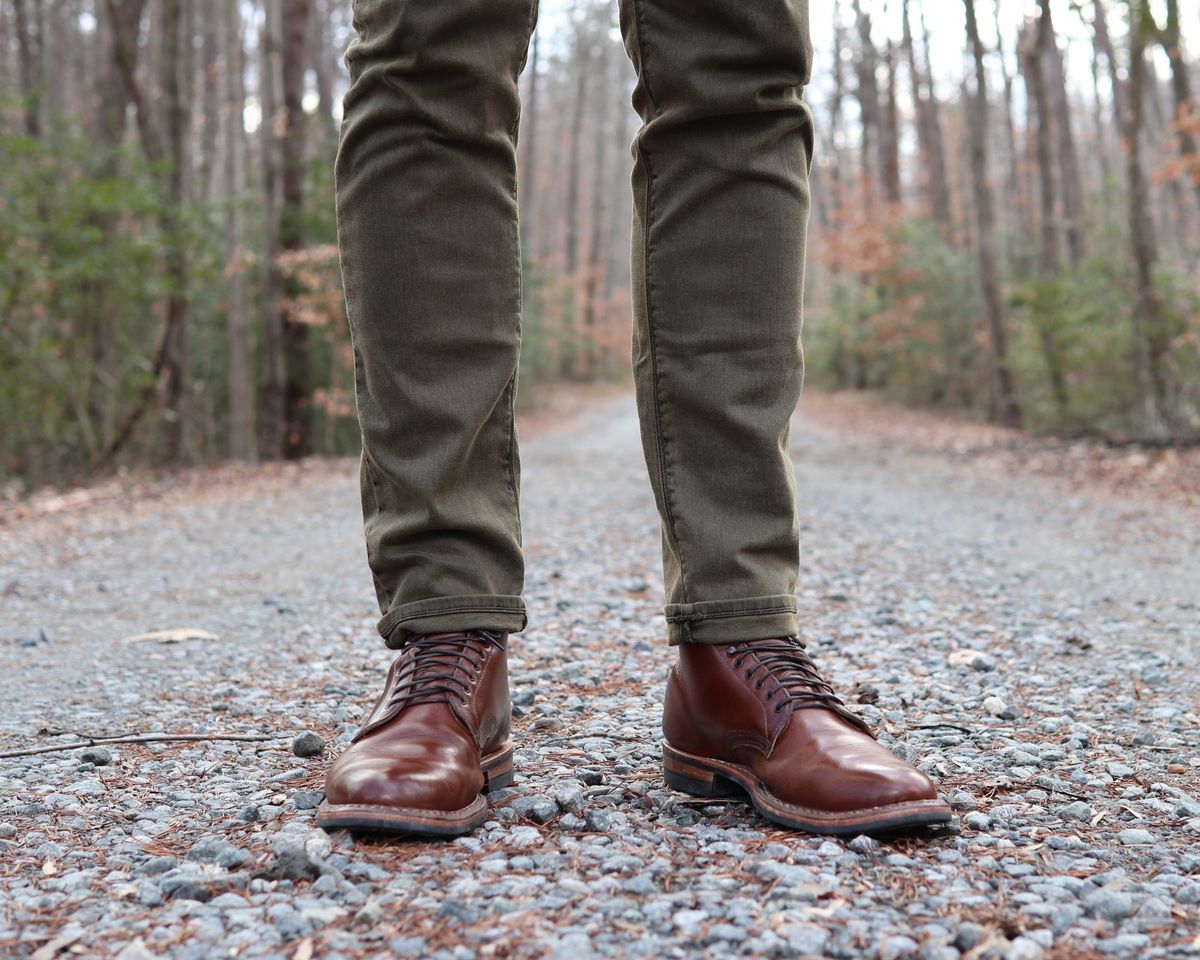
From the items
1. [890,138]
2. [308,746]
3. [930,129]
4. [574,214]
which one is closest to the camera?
[308,746]

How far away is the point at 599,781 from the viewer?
1487mm

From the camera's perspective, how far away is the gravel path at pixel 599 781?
1.02 metres

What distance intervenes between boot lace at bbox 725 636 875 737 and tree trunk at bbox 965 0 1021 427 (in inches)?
412

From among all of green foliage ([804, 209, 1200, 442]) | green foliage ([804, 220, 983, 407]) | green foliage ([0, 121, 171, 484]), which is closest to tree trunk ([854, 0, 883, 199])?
green foliage ([804, 209, 1200, 442])

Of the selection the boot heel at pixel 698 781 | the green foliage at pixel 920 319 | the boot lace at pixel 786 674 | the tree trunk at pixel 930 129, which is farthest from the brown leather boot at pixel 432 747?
the tree trunk at pixel 930 129

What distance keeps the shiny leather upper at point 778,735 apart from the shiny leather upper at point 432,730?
254mm

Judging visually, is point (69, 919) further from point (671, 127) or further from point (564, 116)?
point (564, 116)

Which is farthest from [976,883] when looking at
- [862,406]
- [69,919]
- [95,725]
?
[862,406]

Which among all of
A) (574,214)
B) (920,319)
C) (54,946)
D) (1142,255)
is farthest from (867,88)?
(54,946)

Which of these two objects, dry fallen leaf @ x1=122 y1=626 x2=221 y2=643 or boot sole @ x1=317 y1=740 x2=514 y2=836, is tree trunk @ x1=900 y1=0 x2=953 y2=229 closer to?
dry fallen leaf @ x1=122 y1=626 x2=221 y2=643

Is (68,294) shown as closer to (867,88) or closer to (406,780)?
(406,780)

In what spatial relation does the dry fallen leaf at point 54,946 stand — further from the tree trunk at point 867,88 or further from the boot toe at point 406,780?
the tree trunk at point 867,88

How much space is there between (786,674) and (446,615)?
17.7 inches

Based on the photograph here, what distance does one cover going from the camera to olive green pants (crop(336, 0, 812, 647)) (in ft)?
4.47
